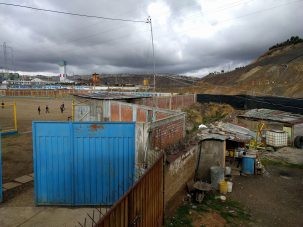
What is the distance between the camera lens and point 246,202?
9.09m

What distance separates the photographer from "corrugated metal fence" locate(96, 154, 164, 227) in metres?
3.76

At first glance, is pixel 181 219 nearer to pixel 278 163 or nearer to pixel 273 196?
pixel 273 196

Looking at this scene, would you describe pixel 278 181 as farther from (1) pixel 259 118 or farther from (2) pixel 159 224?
(1) pixel 259 118

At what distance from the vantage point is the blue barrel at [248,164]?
11766 mm

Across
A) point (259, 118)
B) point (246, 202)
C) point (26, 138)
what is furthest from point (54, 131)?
point (259, 118)

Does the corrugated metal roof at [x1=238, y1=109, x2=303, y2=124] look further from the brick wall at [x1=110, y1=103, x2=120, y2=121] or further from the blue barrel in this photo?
the brick wall at [x1=110, y1=103, x2=120, y2=121]


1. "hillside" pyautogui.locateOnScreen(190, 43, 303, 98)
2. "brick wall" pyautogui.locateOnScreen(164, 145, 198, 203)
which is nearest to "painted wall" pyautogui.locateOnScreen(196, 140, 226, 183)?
"brick wall" pyautogui.locateOnScreen(164, 145, 198, 203)

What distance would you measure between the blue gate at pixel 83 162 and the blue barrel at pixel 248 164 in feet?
20.3

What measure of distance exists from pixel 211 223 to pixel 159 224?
1.57m

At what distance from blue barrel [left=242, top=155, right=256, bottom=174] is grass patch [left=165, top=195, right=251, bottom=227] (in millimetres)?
3128

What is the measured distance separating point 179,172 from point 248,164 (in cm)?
476

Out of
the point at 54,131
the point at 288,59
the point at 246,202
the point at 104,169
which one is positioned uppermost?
the point at 288,59

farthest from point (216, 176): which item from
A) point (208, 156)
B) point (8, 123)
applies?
point (8, 123)

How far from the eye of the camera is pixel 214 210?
8.15 meters
